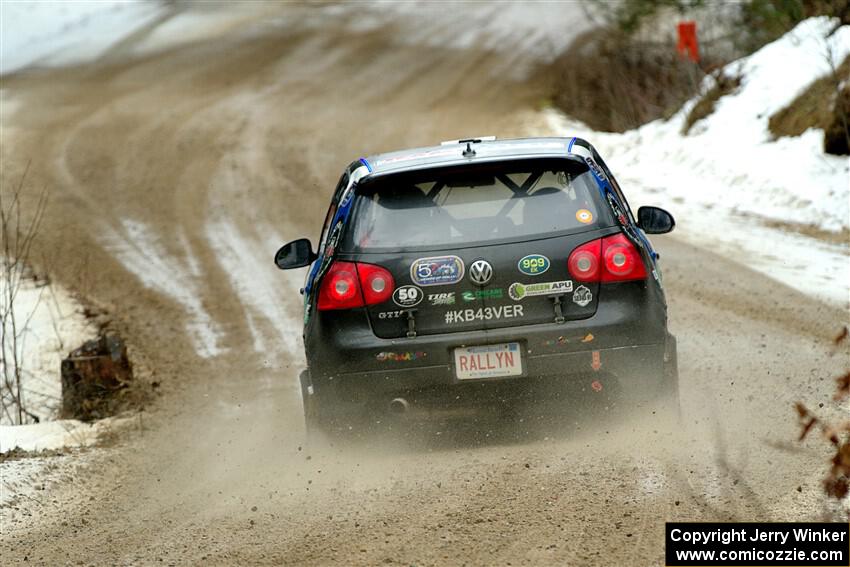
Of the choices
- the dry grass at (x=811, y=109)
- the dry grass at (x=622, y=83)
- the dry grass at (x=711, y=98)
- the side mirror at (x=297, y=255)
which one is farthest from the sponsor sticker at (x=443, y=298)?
the dry grass at (x=622, y=83)

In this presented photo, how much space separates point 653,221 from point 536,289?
1290 mm

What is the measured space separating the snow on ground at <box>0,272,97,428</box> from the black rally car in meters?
4.85

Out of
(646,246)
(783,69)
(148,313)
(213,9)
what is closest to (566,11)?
(213,9)

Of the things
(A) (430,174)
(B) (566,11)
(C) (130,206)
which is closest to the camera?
(A) (430,174)

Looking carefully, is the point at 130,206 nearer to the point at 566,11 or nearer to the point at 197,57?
the point at 197,57

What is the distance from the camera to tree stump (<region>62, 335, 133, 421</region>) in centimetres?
1014

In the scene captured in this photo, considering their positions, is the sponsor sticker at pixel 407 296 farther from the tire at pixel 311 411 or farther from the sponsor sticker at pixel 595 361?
the sponsor sticker at pixel 595 361

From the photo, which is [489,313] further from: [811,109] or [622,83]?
[622,83]

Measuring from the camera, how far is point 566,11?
34.6 meters

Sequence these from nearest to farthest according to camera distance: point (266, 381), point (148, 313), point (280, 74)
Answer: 1. point (266, 381)
2. point (148, 313)
3. point (280, 74)

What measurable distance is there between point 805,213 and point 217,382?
735 centimetres

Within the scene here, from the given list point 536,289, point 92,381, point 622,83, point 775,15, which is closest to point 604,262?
point 536,289

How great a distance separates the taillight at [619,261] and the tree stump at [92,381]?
505 cm

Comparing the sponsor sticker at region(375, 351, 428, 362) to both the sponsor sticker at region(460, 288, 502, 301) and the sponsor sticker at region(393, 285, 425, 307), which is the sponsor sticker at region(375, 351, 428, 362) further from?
the sponsor sticker at region(460, 288, 502, 301)
